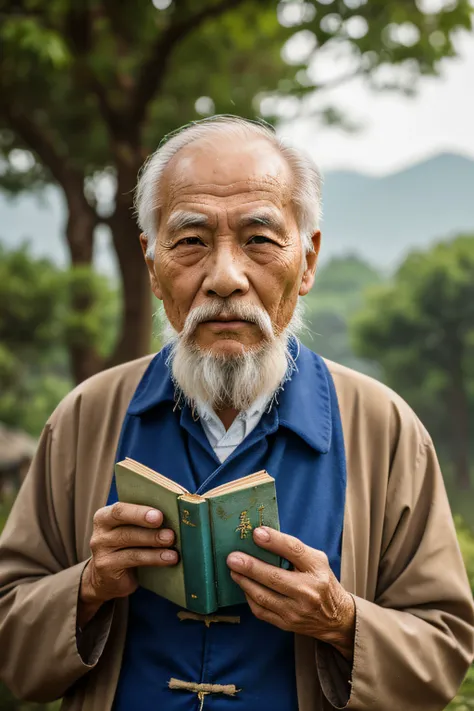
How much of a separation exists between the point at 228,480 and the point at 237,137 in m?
1.00

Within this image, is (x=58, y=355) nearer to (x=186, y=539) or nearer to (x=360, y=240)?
(x=360, y=240)

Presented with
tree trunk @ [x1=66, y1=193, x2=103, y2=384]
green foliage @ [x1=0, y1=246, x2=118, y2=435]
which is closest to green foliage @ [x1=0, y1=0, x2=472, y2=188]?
tree trunk @ [x1=66, y1=193, x2=103, y2=384]

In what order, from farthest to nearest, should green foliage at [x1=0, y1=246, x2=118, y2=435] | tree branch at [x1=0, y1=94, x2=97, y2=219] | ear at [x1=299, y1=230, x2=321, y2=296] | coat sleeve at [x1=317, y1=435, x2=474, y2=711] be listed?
green foliage at [x1=0, y1=246, x2=118, y2=435]
tree branch at [x1=0, y1=94, x2=97, y2=219]
ear at [x1=299, y1=230, x2=321, y2=296]
coat sleeve at [x1=317, y1=435, x2=474, y2=711]

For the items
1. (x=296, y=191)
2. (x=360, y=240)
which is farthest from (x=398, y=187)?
(x=296, y=191)

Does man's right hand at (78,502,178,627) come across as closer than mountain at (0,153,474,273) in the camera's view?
Yes

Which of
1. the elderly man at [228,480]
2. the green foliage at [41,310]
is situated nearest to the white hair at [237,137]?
the elderly man at [228,480]

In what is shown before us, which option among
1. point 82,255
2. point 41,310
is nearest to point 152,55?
point 82,255

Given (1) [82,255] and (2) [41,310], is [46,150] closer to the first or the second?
(1) [82,255]

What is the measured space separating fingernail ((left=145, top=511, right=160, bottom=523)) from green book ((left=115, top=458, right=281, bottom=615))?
1.0 inches

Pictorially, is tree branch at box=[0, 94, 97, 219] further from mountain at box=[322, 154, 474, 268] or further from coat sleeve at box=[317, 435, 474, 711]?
mountain at box=[322, 154, 474, 268]

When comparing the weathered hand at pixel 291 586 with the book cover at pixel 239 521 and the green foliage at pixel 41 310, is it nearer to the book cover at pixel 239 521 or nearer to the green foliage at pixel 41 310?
the book cover at pixel 239 521

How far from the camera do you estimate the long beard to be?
78.9 inches

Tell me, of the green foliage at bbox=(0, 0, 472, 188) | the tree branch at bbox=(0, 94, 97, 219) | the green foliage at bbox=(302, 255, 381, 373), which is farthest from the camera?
the green foliage at bbox=(302, 255, 381, 373)

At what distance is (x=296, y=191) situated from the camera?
214 cm
